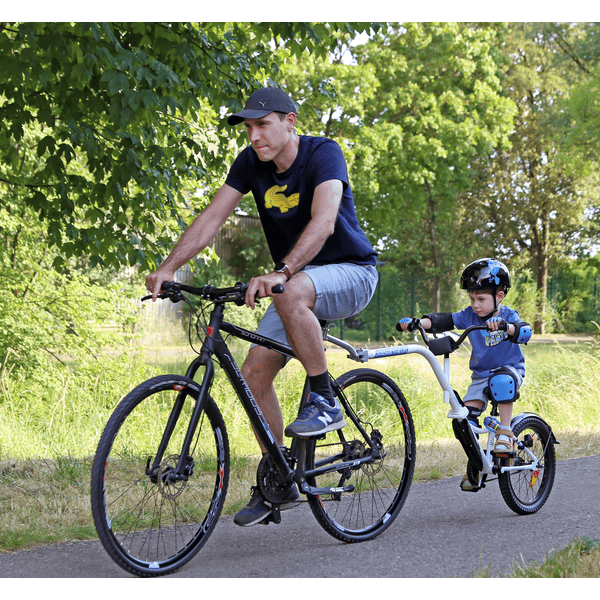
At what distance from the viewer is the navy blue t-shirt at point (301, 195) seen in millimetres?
3600

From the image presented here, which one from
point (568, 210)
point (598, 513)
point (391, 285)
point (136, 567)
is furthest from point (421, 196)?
point (136, 567)

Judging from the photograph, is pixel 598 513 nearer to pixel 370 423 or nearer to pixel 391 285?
→ pixel 370 423

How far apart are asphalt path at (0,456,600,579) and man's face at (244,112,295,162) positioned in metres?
1.93

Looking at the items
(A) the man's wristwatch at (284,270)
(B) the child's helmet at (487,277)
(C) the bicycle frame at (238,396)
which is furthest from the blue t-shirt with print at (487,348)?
(A) the man's wristwatch at (284,270)

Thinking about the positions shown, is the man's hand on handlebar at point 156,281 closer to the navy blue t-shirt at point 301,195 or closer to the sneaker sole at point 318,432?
the navy blue t-shirt at point 301,195

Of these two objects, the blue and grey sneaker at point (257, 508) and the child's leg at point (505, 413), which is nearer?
the blue and grey sneaker at point (257, 508)

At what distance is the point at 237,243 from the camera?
24.8m

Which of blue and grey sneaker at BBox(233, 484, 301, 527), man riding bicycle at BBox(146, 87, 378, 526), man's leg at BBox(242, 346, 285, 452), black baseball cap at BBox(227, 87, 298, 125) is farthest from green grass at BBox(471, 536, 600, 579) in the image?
black baseball cap at BBox(227, 87, 298, 125)

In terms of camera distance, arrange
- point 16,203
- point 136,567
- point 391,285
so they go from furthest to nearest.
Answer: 1. point 391,285
2. point 16,203
3. point 136,567

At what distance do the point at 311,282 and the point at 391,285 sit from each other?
826 inches

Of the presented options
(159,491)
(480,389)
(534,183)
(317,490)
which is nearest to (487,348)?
(480,389)

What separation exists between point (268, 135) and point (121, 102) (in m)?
1.89

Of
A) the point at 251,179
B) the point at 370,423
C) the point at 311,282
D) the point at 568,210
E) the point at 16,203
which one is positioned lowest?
the point at 370,423

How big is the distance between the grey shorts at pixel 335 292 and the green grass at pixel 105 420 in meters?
1.33
